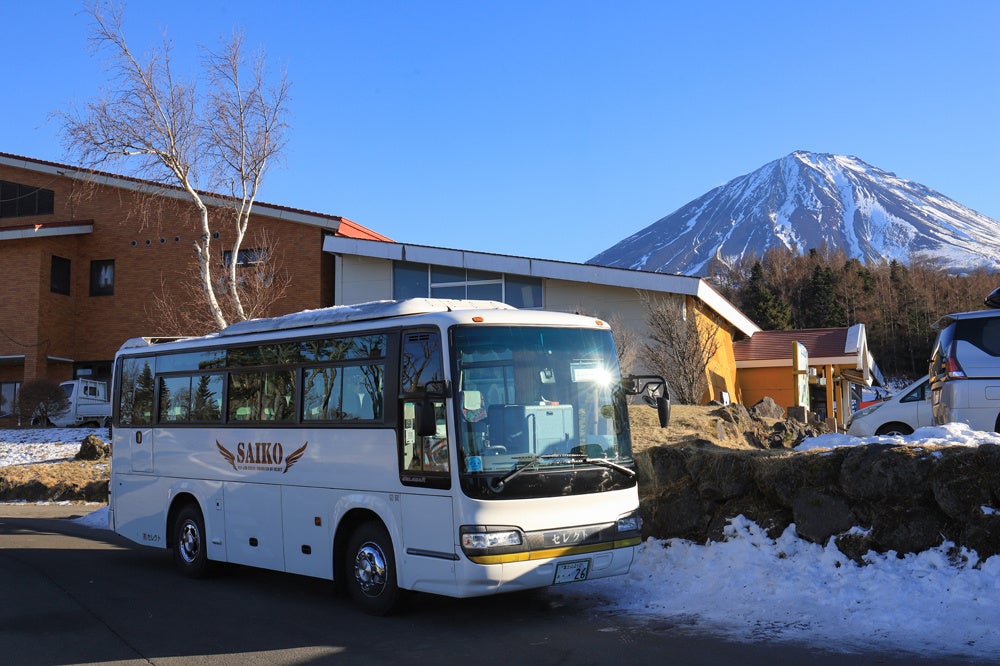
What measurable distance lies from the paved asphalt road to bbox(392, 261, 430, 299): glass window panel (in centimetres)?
1725

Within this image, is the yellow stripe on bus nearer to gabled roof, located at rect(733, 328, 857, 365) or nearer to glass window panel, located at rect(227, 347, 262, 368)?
glass window panel, located at rect(227, 347, 262, 368)

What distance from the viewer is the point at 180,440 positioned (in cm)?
1084

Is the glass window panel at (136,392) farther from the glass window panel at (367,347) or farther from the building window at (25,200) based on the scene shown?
the building window at (25,200)

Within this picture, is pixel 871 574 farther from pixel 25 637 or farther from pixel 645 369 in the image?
pixel 645 369

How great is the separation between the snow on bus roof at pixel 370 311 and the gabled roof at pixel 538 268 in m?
15.9

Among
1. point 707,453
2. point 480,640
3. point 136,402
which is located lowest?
point 480,640

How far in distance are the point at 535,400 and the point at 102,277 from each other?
31.4 m

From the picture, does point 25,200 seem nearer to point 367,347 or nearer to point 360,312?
point 360,312

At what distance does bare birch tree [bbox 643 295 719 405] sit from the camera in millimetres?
23844

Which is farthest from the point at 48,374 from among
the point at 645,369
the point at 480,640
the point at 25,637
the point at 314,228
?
the point at 480,640

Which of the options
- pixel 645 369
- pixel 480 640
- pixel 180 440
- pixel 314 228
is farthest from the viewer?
pixel 314 228

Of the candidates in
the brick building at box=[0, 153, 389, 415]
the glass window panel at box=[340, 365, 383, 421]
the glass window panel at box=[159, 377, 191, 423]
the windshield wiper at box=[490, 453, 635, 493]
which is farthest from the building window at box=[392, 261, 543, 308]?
the windshield wiper at box=[490, 453, 635, 493]

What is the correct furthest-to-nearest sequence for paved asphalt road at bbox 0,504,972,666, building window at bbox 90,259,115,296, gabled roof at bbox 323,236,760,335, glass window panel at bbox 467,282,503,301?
building window at bbox 90,259,115,296, glass window panel at bbox 467,282,503,301, gabled roof at bbox 323,236,760,335, paved asphalt road at bbox 0,504,972,666

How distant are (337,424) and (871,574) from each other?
5.20 meters
